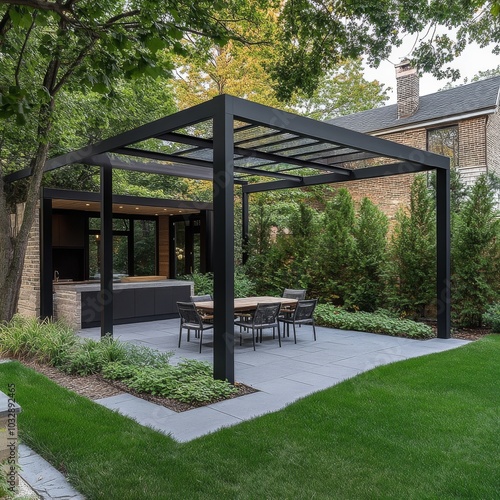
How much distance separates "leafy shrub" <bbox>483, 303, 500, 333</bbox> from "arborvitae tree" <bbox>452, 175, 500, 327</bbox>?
15 centimetres

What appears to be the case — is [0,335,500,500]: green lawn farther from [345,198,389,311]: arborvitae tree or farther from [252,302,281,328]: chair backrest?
[345,198,389,311]: arborvitae tree

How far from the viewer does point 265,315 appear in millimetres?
7684

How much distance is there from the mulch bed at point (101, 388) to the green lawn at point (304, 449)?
27cm

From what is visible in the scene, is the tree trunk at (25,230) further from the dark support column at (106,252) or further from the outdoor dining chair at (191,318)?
the outdoor dining chair at (191,318)

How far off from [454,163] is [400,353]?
9565 mm

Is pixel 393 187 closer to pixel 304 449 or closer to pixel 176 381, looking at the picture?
pixel 176 381

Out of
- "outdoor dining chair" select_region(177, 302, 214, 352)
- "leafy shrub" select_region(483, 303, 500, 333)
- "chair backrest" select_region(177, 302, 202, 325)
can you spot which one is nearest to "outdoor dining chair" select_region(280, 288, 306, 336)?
"outdoor dining chair" select_region(177, 302, 214, 352)

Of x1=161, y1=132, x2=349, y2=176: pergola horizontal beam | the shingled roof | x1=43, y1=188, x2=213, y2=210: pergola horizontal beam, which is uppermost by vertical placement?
the shingled roof

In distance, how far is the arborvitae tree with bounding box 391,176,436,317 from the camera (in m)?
9.89

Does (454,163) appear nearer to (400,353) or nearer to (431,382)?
(400,353)

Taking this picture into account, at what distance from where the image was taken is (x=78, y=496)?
3000 millimetres

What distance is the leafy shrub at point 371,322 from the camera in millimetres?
8938

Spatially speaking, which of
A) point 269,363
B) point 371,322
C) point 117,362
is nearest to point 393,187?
point 371,322

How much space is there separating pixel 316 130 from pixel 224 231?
2.15m
